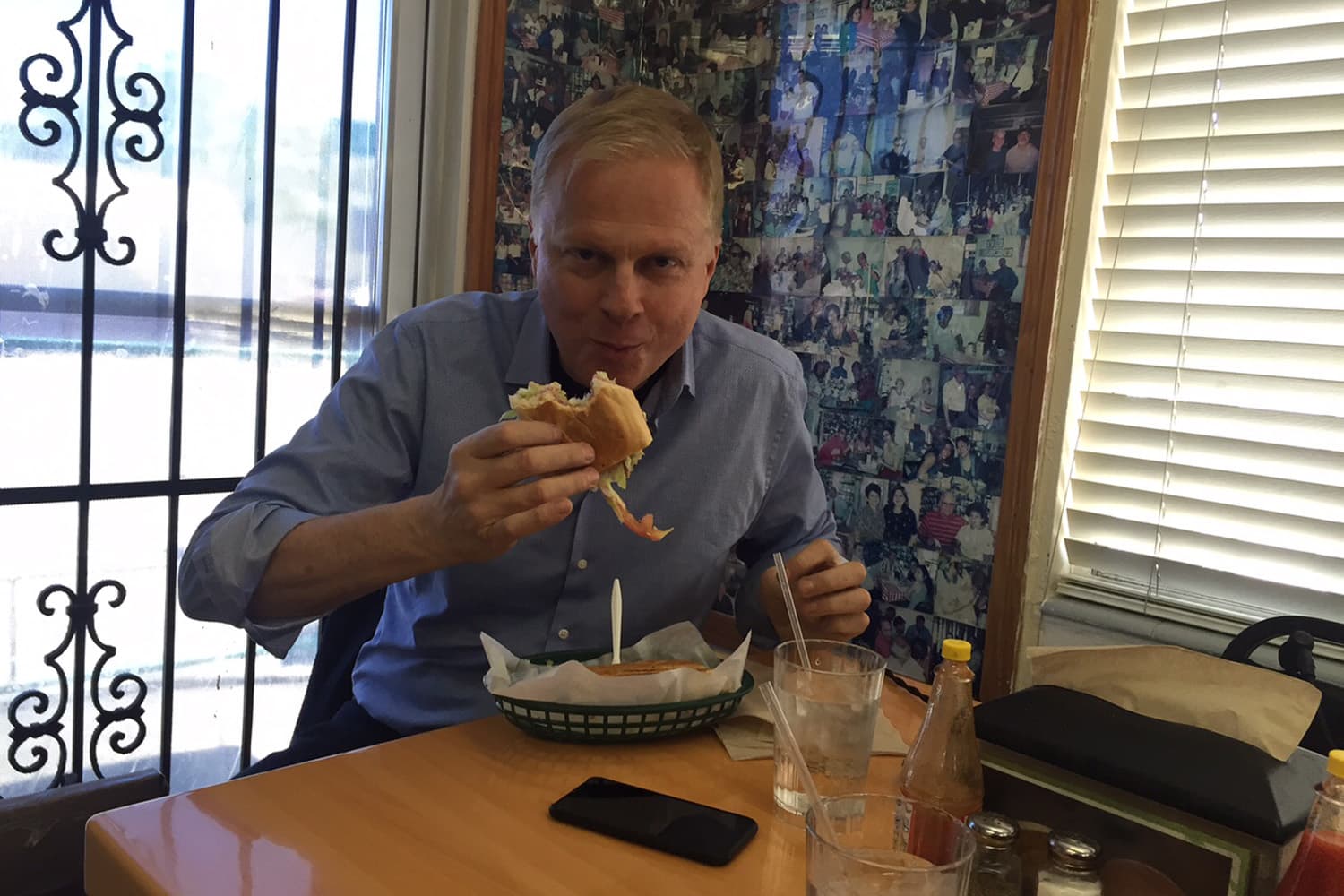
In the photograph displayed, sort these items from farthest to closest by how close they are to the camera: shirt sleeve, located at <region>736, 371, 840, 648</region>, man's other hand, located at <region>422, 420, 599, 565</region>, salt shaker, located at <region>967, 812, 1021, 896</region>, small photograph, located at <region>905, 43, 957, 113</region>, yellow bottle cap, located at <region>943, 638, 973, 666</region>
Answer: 1. small photograph, located at <region>905, 43, 957, 113</region>
2. shirt sleeve, located at <region>736, 371, 840, 648</region>
3. man's other hand, located at <region>422, 420, 599, 565</region>
4. yellow bottle cap, located at <region>943, 638, 973, 666</region>
5. salt shaker, located at <region>967, 812, 1021, 896</region>

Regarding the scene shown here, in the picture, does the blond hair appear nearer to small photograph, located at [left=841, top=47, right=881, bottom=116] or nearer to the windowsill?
small photograph, located at [left=841, top=47, right=881, bottom=116]

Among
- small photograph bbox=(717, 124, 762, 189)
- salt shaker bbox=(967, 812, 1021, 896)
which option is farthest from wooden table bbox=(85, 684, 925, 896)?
small photograph bbox=(717, 124, 762, 189)

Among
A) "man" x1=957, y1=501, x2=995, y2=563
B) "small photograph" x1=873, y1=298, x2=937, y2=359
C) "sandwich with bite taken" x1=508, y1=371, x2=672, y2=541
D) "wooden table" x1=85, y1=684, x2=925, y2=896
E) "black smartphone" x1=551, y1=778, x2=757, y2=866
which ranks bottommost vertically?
"wooden table" x1=85, y1=684, x2=925, y2=896

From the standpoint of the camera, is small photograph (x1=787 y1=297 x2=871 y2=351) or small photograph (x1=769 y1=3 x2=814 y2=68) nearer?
small photograph (x1=787 y1=297 x2=871 y2=351)

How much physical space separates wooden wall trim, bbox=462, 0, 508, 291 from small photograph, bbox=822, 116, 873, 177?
0.83 m

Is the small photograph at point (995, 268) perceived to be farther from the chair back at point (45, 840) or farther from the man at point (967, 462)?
the chair back at point (45, 840)

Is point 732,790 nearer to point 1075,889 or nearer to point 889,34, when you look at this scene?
point 1075,889

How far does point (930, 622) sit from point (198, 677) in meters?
1.67

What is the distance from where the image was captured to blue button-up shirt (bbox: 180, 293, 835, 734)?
145 centimetres

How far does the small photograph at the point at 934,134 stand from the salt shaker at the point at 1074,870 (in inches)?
70.7

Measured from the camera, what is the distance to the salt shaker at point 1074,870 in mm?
750

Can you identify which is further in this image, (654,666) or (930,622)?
(930,622)

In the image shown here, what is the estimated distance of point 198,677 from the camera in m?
2.20

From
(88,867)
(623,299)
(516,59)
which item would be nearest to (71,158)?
(516,59)
